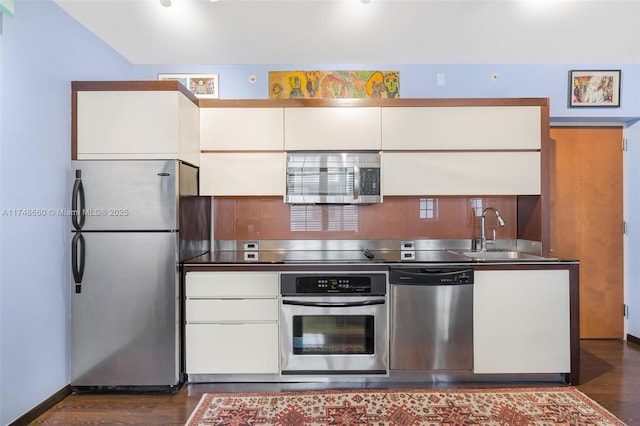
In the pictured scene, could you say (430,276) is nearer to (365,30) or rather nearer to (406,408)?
(406,408)

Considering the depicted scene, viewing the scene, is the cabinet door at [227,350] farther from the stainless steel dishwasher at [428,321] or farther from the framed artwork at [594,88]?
the framed artwork at [594,88]

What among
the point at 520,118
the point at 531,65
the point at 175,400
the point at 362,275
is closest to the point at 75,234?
the point at 175,400

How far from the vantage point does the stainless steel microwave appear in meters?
2.84

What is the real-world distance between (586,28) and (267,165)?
103 inches

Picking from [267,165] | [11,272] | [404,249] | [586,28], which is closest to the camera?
[11,272]

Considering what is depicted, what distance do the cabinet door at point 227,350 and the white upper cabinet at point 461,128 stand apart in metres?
1.77

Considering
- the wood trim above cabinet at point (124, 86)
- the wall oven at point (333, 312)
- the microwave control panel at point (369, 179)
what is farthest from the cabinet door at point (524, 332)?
the wood trim above cabinet at point (124, 86)

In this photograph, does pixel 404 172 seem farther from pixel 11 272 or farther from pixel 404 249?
pixel 11 272

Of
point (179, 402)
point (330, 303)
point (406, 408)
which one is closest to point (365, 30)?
point (330, 303)

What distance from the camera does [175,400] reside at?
2359 millimetres

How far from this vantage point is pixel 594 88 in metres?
3.18

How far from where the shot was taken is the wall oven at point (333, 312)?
8.19 ft

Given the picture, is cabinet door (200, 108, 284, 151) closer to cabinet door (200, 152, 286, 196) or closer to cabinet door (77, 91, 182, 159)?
cabinet door (200, 152, 286, 196)

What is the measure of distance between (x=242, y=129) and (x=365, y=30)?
121cm
